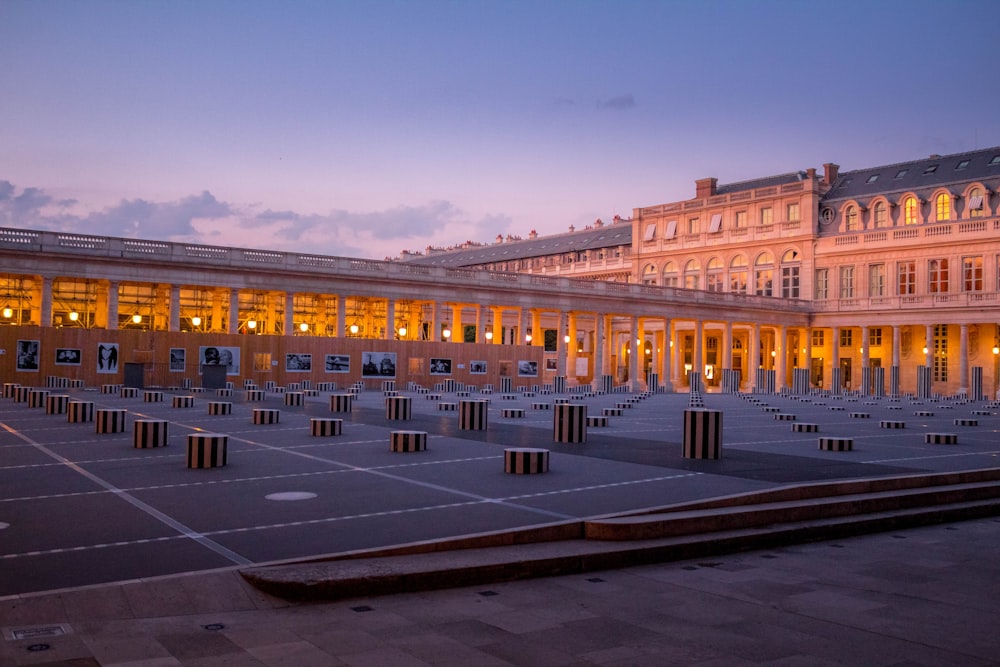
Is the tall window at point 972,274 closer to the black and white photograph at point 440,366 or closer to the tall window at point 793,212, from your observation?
the tall window at point 793,212

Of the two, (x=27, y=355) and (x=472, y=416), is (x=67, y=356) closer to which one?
(x=27, y=355)

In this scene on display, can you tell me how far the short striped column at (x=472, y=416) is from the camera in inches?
923

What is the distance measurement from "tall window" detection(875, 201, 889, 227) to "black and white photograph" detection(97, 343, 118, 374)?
196ft

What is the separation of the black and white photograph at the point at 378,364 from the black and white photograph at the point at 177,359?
10.5 m

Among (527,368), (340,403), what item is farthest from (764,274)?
(340,403)

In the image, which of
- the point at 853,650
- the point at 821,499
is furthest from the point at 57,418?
the point at 853,650

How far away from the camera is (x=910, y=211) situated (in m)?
72.2

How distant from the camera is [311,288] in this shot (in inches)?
2255

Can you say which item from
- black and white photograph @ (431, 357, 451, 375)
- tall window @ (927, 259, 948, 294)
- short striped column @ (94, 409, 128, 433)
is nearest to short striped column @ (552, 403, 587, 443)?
short striped column @ (94, 409, 128, 433)

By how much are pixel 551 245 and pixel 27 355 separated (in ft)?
218

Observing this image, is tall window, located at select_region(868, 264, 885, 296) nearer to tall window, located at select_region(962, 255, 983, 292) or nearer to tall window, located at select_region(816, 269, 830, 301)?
tall window, located at select_region(816, 269, 830, 301)

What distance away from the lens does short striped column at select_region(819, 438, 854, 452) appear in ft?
65.1

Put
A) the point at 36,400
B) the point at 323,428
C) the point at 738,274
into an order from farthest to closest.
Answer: the point at 738,274
the point at 36,400
the point at 323,428

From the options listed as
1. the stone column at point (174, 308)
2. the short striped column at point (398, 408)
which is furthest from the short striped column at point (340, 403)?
the stone column at point (174, 308)
